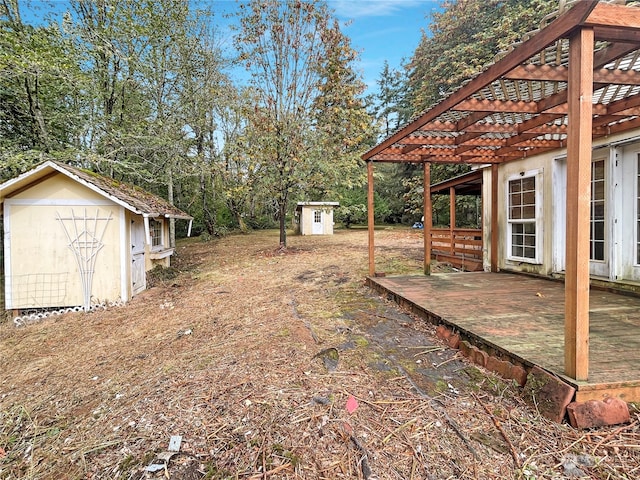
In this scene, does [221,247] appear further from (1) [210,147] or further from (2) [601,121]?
(2) [601,121]

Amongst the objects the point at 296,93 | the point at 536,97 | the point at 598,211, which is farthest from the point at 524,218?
the point at 296,93

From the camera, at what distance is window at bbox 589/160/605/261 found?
467 cm

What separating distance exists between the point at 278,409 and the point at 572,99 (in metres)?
2.98

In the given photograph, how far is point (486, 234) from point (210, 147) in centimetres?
1377

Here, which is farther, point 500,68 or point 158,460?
point 500,68

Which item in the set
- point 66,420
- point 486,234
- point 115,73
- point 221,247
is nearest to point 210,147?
point 221,247

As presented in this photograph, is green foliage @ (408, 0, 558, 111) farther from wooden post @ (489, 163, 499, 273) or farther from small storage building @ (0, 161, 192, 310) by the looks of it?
small storage building @ (0, 161, 192, 310)

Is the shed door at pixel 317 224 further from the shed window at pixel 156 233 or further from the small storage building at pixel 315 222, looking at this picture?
the shed window at pixel 156 233

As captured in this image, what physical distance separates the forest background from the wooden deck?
5055 millimetres

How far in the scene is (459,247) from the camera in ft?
27.7

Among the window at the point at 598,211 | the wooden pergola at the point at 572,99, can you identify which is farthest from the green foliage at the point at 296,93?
the window at the point at 598,211

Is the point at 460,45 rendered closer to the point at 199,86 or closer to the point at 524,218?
the point at 199,86

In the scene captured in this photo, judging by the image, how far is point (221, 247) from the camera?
14141 mm

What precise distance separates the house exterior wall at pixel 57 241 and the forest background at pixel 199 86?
140cm
